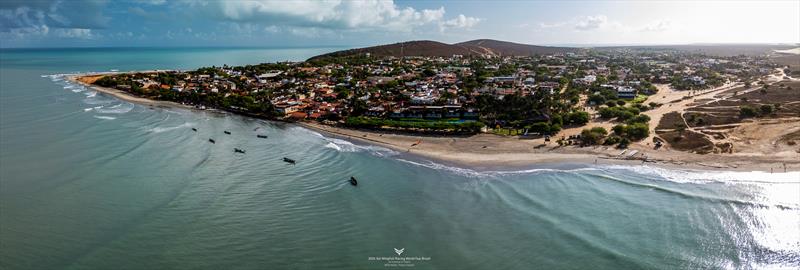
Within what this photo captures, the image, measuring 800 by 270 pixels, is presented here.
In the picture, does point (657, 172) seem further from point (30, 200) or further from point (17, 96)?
point (17, 96)

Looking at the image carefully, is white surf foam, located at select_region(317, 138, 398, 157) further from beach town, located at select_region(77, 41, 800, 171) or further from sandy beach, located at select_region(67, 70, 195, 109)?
sandy beach, located at select_region(67, 70, 195, 109)

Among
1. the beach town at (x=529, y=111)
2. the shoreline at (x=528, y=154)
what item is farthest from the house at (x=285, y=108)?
the shoreline at (x=528, y=154)

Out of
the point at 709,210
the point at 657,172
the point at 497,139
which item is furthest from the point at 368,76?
the point at 709,210

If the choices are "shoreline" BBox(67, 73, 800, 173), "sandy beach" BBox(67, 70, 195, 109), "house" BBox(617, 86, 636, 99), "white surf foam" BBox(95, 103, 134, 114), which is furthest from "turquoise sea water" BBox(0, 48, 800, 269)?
"house" BBox(617, 86, 636, 99)

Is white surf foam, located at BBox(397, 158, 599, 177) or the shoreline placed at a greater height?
the shoreline

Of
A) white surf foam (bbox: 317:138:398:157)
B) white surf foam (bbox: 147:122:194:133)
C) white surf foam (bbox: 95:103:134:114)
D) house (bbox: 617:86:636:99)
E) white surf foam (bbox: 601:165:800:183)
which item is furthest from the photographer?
house (bbox: 617:86:636:99)

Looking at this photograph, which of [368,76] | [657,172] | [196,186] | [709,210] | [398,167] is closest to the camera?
[709,210]

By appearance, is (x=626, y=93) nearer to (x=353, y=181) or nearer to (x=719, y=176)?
(x=719, y=176)
